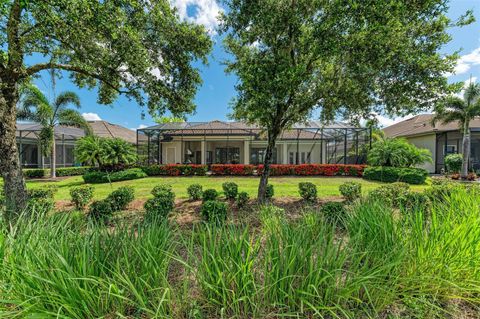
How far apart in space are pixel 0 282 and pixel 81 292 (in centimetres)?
72

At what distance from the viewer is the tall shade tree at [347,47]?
4637 millimetres

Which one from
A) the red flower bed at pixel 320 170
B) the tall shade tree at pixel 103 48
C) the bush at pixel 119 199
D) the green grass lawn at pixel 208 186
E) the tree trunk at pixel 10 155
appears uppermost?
the tall shade tree at pixel 103 48

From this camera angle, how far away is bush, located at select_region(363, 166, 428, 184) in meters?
12.8

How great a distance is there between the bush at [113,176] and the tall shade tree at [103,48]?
8482mm

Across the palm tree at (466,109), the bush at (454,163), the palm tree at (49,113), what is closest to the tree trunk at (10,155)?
the palm tree at (49,113)

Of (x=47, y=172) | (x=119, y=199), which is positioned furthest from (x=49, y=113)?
(x=119, y=199)

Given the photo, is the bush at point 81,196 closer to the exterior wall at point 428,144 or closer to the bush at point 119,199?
the bush at point 119,199

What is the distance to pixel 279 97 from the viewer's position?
492 cm

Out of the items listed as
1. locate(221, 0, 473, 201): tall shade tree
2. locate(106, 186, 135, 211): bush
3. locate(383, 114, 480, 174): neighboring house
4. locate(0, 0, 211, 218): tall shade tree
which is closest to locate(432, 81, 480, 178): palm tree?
locate(383, 114, 480, 174): neighboring house

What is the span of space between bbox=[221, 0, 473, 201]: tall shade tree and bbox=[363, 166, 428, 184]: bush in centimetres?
895

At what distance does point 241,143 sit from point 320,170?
10.9 m

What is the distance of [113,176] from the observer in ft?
47.5

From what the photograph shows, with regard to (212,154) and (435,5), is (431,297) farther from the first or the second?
(212,154)

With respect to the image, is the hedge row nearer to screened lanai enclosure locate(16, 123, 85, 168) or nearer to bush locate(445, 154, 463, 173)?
screened lanai enclosure locate(16, 123, 85, 168)
